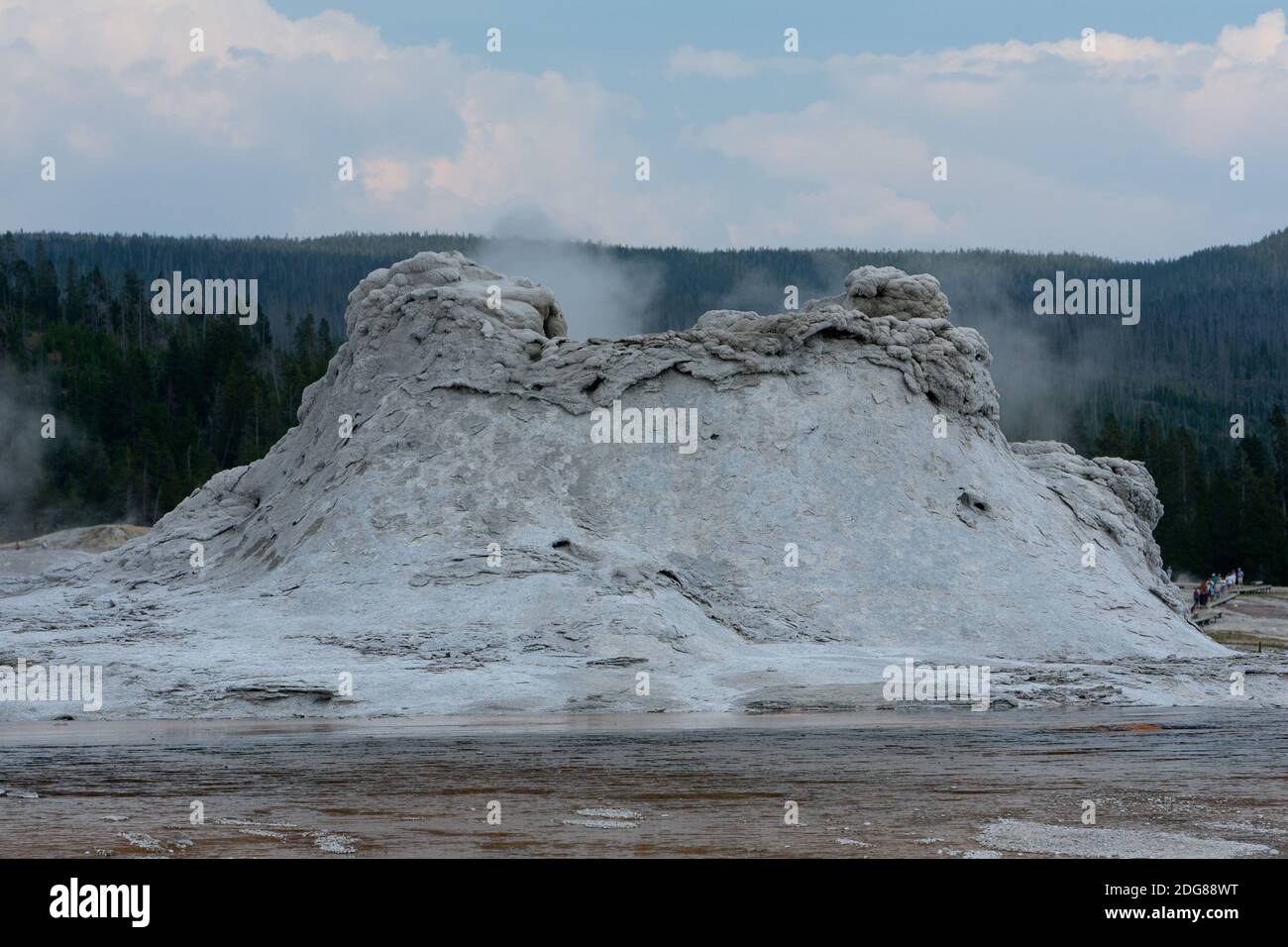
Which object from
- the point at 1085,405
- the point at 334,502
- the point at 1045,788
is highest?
the point at 1085,405

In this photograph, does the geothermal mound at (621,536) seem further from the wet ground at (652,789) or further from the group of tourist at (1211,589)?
the group of tourist at (1211,589)

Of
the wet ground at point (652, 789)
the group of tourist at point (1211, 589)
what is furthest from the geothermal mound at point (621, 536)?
the group of tourist at point (1211, 589)

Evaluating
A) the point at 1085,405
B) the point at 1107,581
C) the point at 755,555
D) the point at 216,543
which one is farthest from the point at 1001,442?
the point at 1085,405

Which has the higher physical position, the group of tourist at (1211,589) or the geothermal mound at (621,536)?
the geothermal mound at (621,536)

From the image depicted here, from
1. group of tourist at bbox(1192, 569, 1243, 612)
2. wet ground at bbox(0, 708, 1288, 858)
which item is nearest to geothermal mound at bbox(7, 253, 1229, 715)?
wet ground at bbox(0, 708, 1288, 858)

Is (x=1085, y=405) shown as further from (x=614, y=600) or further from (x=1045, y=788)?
(x=1045, y=788)

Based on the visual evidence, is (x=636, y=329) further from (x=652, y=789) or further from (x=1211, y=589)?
(x=652, y=789)
